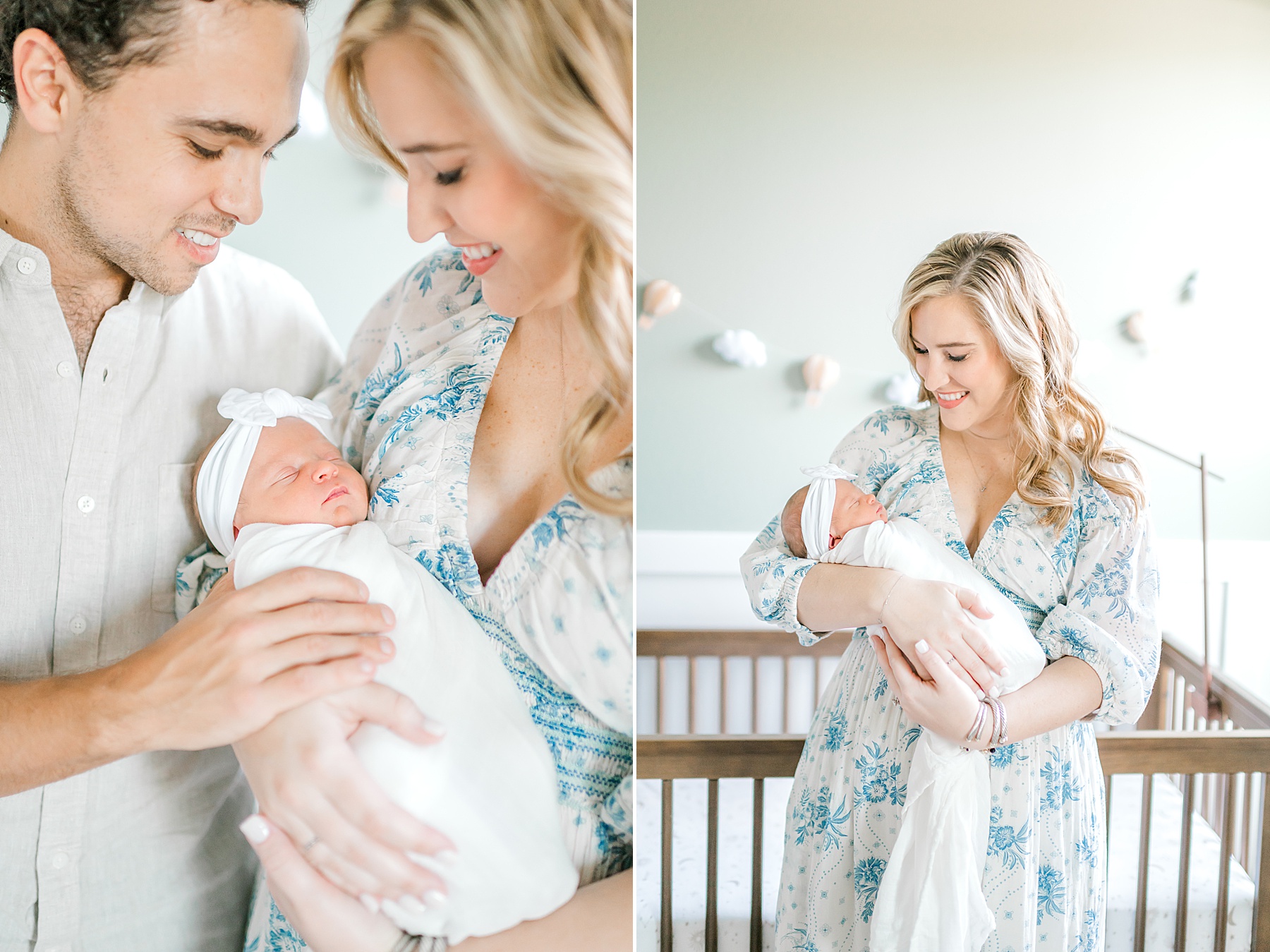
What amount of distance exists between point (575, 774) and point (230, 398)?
35 cm

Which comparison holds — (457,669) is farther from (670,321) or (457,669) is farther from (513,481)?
(670,321)

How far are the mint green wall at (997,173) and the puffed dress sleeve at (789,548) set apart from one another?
1.07ft

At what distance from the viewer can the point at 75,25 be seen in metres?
0.48

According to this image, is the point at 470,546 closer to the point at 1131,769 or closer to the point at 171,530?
the point at 171,530

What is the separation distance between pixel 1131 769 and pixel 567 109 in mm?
1220

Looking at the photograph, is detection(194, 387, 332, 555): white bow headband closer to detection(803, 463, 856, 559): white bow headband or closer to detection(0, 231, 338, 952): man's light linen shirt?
detection(0, 231, 338, 952): man's light linen shirt

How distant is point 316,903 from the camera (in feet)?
1.73

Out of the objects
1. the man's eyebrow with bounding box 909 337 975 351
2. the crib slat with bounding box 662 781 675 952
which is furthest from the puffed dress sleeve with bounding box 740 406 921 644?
the crib slat with bounding box 662 781 675 952

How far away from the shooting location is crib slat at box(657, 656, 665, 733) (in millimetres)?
1755

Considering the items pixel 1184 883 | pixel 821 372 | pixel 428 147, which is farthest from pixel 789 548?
pixel 1184 883

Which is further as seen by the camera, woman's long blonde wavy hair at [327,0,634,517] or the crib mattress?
the crib mattress

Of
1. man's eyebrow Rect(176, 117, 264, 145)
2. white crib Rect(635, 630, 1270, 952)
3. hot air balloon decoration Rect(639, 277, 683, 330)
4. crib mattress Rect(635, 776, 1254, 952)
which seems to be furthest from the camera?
hot air balloon decoration Rect(639, 277, 683, 330)

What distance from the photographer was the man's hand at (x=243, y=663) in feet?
1.60

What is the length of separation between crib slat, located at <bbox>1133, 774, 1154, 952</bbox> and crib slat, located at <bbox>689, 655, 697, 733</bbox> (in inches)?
34.3
